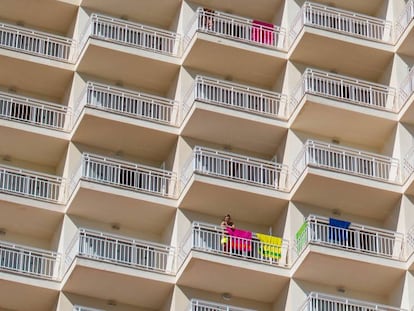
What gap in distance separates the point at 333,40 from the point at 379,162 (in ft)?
16.4

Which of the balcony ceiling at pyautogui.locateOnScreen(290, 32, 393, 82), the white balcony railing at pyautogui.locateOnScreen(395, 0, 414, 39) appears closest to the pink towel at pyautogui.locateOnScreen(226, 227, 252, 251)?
the balcony ceiling at pyautogui.locateOnScreen(290, 32, 393, 82)

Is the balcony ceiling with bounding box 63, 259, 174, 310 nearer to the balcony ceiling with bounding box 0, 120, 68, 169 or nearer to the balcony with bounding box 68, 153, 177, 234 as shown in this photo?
the balcony with bounding box 68, 153, 177, 234

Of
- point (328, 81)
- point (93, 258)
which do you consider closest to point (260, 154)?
point (328, 81)

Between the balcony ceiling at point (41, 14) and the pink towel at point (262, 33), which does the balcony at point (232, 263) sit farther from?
the balcony ceiling at point (41, 14)

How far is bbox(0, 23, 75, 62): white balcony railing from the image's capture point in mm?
60062

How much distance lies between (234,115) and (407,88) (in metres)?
5.78

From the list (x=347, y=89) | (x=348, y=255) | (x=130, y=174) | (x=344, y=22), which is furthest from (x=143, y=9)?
(x=348, y=255)

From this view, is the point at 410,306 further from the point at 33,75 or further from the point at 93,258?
the point at 33,75

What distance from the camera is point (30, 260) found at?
54656mm

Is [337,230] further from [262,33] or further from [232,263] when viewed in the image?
[262,33]

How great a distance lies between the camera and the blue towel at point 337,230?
5447cm

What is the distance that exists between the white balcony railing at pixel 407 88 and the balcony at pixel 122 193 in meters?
7.90

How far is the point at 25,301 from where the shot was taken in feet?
176

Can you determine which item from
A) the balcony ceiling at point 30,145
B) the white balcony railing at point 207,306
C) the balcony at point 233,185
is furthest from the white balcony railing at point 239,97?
the white balcony railing at point 207,306
